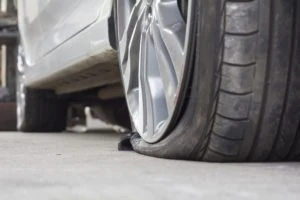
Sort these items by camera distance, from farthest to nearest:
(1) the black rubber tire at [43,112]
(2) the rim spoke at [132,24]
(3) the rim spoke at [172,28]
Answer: (1) the black rubber tire at [43,112]
(2) the rim spoke at [132,24]
(3) the rim spoke at [172,28]

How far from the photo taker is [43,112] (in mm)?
4699

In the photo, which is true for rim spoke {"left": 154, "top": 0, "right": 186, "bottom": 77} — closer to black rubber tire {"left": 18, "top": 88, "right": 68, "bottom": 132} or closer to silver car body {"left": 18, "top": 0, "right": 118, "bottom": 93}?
silver car body {"left": 18, "top": 0, "right": 118, "bottom": 93}

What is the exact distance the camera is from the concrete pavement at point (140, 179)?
1436 millimetres

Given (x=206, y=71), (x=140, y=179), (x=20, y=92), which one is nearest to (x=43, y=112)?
(x=20, y=92)

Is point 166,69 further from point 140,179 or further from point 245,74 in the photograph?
point 140,179

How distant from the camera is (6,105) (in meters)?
5.86

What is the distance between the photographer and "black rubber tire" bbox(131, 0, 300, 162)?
1854mm

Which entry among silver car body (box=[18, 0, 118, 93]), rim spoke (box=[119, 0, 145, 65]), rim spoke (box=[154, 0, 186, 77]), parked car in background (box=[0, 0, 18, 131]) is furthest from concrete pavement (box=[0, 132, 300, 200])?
parked car in background (box=[0, 0, 18, 131])

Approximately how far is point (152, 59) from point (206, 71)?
1.70 feet

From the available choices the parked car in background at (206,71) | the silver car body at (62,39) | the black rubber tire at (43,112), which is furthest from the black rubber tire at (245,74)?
the black rubber tire at (43,112)

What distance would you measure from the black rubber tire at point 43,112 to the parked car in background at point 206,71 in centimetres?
180

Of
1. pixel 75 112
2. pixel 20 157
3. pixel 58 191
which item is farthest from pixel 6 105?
pixel 58 191

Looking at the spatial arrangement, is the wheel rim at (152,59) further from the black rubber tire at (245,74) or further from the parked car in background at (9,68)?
the parked car in background at (9,68)

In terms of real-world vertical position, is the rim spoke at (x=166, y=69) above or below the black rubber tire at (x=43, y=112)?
above
